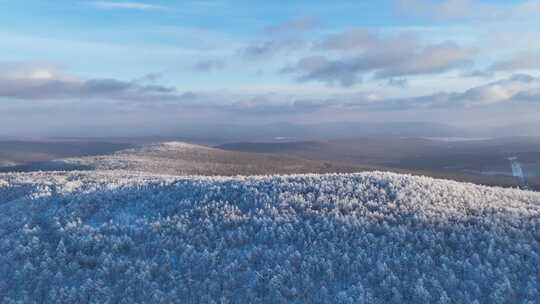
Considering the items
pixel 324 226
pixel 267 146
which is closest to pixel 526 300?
pixel 324 226

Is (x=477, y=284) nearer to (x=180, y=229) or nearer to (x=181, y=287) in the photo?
(x=181, y=287)

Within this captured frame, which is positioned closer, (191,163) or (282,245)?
(282,245)

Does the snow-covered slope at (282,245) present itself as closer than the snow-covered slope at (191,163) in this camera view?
Yes

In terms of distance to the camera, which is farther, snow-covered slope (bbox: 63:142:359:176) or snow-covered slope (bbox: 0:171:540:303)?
snow-covered slope (bbox: 63:142:359:176)
